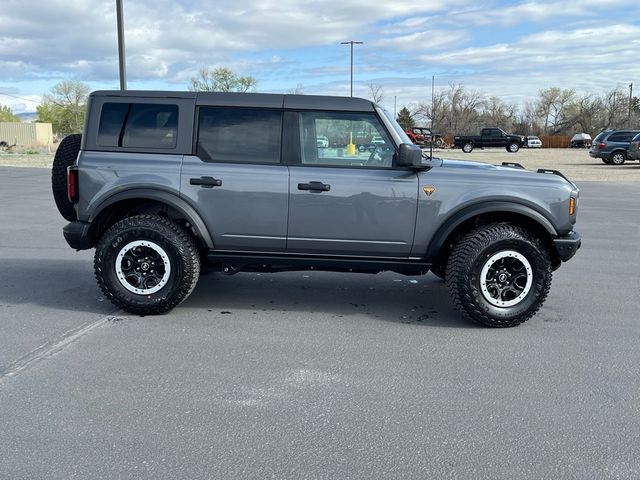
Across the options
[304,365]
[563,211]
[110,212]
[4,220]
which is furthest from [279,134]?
[4,220]

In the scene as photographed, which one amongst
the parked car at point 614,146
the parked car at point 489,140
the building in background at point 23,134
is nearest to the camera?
the parked car at point 614,146

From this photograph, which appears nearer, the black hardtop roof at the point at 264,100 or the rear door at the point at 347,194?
the rear door at the point at 347,194

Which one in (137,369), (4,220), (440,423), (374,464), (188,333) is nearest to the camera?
(374,464)

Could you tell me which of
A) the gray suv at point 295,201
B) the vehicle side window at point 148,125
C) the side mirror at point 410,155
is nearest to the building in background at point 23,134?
the vehicle side window at point 148,125

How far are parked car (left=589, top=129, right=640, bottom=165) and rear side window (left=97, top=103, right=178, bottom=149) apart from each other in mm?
28363

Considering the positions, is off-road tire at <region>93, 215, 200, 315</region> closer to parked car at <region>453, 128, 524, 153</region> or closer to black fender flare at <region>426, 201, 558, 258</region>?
black fender flare at <region>426, 201, 558, 258</region>

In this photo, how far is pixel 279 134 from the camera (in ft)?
16.8

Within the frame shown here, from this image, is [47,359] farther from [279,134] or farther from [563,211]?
[563,211]

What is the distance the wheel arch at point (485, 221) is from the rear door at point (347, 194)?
9.8 inches

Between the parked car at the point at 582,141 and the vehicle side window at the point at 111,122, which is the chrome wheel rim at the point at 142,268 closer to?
the vehicle side window at the point at 111,122

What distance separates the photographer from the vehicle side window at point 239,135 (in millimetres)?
5109

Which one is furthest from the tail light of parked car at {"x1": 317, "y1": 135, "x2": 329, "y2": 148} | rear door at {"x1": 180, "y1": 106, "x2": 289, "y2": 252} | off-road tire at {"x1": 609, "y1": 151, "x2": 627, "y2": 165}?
off-road tire at {"x1": 609, "y1": 151, "x2": 627, "y2": 165}

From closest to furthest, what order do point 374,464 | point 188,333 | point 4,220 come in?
point 374,464 → point 188,333 → point 4,220

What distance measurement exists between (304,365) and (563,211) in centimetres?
258
